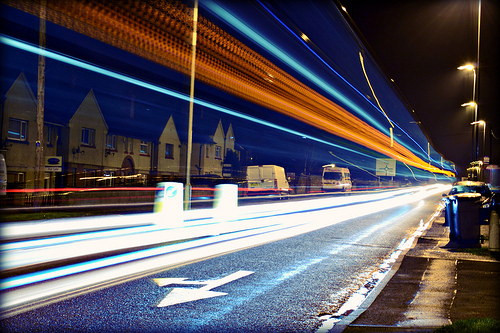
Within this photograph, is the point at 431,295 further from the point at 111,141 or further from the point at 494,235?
the point at 111,141

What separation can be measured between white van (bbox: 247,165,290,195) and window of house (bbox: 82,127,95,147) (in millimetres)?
12950

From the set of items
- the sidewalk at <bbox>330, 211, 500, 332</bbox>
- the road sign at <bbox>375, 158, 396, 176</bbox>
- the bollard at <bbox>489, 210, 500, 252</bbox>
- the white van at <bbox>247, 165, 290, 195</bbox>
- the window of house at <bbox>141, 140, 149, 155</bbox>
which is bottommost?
→ the sidewalk at <bbox>330, 211, 500, 332</bbox>

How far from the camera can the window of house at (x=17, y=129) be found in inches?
1059

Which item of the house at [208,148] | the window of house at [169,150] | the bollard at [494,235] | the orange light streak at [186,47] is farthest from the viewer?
the house at [208,148]

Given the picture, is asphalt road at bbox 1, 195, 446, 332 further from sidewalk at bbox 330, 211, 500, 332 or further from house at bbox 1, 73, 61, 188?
house at bbox 1, 73, 61, 188

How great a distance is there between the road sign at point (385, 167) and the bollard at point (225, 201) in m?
36.6

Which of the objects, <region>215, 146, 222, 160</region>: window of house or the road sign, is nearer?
the road sign

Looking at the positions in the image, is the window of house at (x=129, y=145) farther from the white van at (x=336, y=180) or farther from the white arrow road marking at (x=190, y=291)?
the white arrow road marking at (x=190, y=291)

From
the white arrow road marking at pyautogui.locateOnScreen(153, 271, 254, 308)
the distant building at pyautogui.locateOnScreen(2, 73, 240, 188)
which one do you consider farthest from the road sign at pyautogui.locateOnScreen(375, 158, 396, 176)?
the white arrow road marking at pyautogui.locateOnScreen(153, 271, 254, 308)

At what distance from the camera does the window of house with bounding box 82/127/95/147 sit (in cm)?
3200

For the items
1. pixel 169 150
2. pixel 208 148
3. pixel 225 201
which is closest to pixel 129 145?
pixel 169 150

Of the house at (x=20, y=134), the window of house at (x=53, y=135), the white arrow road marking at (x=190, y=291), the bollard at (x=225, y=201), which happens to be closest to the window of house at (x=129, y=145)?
the window of house at (x=53, y=135)

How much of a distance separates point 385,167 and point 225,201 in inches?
1489

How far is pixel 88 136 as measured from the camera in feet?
106
